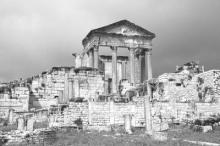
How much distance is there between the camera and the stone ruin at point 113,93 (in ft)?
77.0

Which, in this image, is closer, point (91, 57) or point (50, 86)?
point (50, 86)

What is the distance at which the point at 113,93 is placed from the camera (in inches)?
1362

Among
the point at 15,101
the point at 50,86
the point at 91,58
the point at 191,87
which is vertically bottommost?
the point at 15,101

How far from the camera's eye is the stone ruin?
23484 mm

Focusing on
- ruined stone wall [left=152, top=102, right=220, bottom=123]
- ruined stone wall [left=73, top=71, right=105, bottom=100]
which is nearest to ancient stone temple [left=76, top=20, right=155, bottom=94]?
ruined stone wall [left=73, top=71, right=105, bottom=100]

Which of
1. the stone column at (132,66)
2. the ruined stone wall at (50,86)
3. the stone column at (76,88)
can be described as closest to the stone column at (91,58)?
the stone column at (132,66)

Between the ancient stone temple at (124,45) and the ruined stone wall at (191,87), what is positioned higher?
the ancient stone temple at (124,45)

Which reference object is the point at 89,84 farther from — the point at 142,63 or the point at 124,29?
the point at 142,63

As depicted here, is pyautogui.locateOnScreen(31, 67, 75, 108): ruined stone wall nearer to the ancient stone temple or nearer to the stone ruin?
the stone ruin

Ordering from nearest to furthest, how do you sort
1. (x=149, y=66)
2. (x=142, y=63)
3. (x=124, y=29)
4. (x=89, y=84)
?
1. (x=89, y=84)
2. (x=124, y=29)
3. (x=149, y=66)
4. (x=142, y=63)

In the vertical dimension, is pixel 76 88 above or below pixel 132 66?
below

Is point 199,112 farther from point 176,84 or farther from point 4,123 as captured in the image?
point 4,123

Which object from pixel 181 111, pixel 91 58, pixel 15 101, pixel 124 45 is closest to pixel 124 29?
pixel 124 45

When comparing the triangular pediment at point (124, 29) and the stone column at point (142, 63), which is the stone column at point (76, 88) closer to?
the triangular pediment at point (124, 29)
